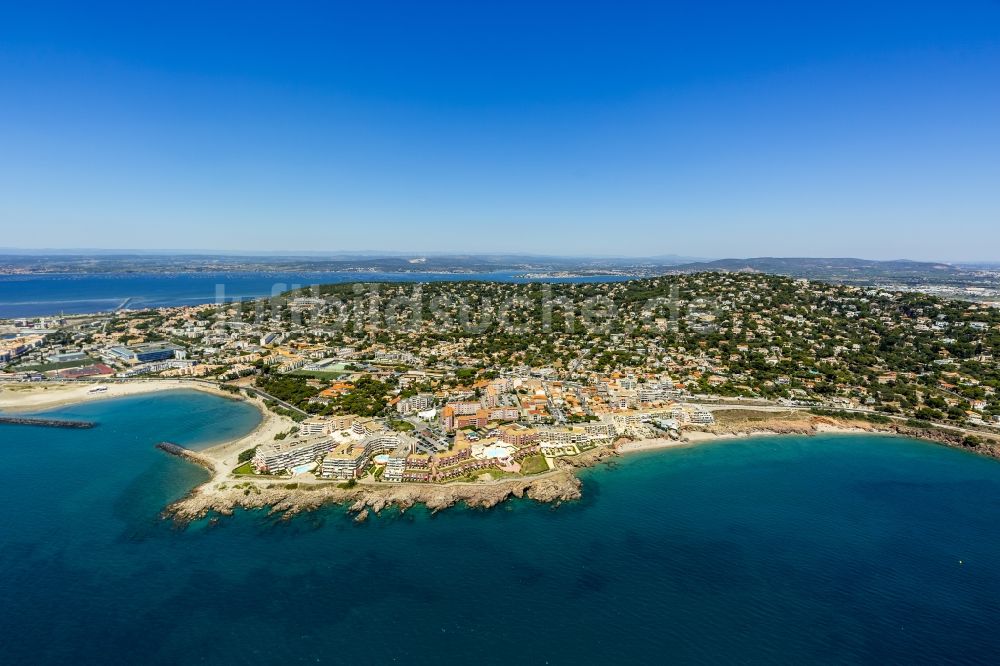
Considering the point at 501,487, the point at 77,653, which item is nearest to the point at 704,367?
the point at 501,487

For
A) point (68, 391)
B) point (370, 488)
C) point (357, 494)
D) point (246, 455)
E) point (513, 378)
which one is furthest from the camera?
point (513, 378)

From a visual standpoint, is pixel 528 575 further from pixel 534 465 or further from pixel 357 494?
pixel 357 494

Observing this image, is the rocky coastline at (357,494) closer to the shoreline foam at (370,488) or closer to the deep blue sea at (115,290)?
the shoreline foam at (370,488)

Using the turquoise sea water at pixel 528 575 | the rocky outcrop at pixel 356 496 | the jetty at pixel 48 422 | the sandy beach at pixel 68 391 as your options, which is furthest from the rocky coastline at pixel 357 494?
the sandy beach at pixel 68 391

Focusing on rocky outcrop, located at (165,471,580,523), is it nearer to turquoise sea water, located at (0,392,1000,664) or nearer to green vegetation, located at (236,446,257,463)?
turquoise sea water, located at (0,392,1000,664)

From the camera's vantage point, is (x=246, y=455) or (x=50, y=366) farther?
(x=50, y=366)

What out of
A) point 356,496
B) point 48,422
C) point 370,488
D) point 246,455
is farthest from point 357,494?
point 48,422

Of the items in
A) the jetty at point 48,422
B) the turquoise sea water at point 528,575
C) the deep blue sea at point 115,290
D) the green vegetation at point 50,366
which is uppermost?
the deep blue sea at point 115,290
